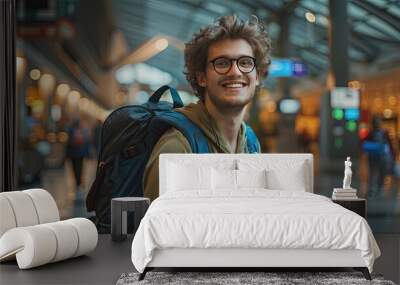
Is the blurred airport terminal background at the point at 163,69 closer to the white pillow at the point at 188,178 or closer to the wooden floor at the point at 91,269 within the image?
the white pillow at the point at 188,178

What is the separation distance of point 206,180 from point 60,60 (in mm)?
2568

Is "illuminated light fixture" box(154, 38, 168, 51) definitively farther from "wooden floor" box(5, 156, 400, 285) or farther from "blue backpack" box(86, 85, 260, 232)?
"wooden floor" box(5, 156, 400, 285)

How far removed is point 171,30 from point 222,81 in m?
0.90

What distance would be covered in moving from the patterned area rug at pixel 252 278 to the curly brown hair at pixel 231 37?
3287mm

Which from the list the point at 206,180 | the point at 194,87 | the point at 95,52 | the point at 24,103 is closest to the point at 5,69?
the point at 24,103

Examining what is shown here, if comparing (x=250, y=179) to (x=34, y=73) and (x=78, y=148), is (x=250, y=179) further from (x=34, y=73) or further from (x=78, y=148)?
(x=34, y=73)

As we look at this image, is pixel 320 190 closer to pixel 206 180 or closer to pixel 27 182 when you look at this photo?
pixel 206 180

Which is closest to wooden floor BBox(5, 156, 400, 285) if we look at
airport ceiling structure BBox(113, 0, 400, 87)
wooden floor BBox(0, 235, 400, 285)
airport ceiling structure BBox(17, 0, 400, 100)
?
wooden floor BBox(0, 235, 400, 285)

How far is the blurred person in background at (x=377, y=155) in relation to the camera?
8562 millimetres

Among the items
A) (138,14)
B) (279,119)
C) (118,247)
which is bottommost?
(118,247)

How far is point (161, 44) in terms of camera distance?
843cm

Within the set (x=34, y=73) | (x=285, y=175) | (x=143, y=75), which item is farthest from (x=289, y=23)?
(x=34, y=73)

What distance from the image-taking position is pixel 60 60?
844cm

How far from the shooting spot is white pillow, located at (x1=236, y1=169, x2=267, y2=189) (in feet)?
23.4
